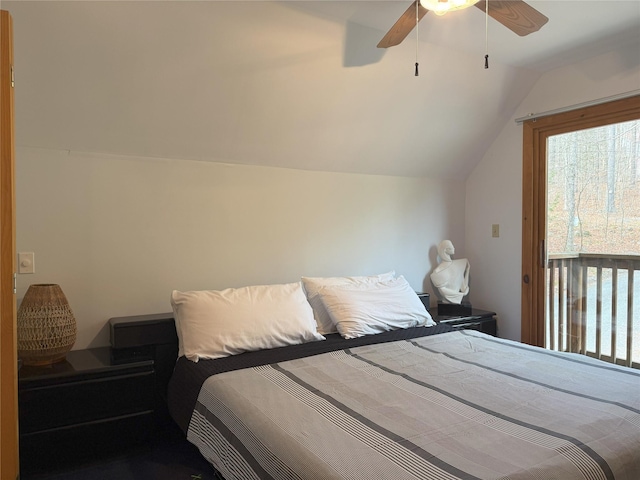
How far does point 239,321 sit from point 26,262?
1169 millimetres

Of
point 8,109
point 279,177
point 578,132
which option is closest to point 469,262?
point 578,132

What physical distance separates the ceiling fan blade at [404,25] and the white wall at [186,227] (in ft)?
4.28

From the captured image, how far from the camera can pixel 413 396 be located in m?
1.84

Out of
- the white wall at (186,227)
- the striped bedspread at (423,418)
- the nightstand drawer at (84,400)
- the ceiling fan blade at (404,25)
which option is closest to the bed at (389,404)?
the striped bedspread at (423,418)

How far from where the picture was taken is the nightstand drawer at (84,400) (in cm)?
212

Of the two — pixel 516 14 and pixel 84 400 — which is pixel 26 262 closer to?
pixel 84 400

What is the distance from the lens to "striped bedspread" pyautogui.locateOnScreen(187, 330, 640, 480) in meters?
1.34

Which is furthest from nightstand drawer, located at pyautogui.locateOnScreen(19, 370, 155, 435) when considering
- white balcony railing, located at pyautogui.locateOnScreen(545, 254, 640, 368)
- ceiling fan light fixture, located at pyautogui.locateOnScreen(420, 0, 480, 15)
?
white balcony railing, located at pyautogui.locateOnScreen(545, 254, 640, 368)

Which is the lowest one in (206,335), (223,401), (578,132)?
(223,401)

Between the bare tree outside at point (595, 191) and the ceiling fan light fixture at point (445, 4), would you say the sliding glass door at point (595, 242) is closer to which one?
the bare tree outside at point (595, 191)

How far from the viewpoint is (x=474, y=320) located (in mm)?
3553

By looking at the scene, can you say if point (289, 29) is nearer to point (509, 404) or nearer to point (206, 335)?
point (206, 335)

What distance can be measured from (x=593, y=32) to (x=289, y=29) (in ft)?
5.99

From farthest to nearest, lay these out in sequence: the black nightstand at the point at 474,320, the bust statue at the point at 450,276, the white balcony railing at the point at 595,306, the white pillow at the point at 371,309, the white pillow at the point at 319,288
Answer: the bust statue at the point at 450,276 < the black nightstand at the point at 474,320 < the white balcony railing at the point at 595,306 < the white pillow at the point at 319,288 < the white pillow at the point at 371,309
